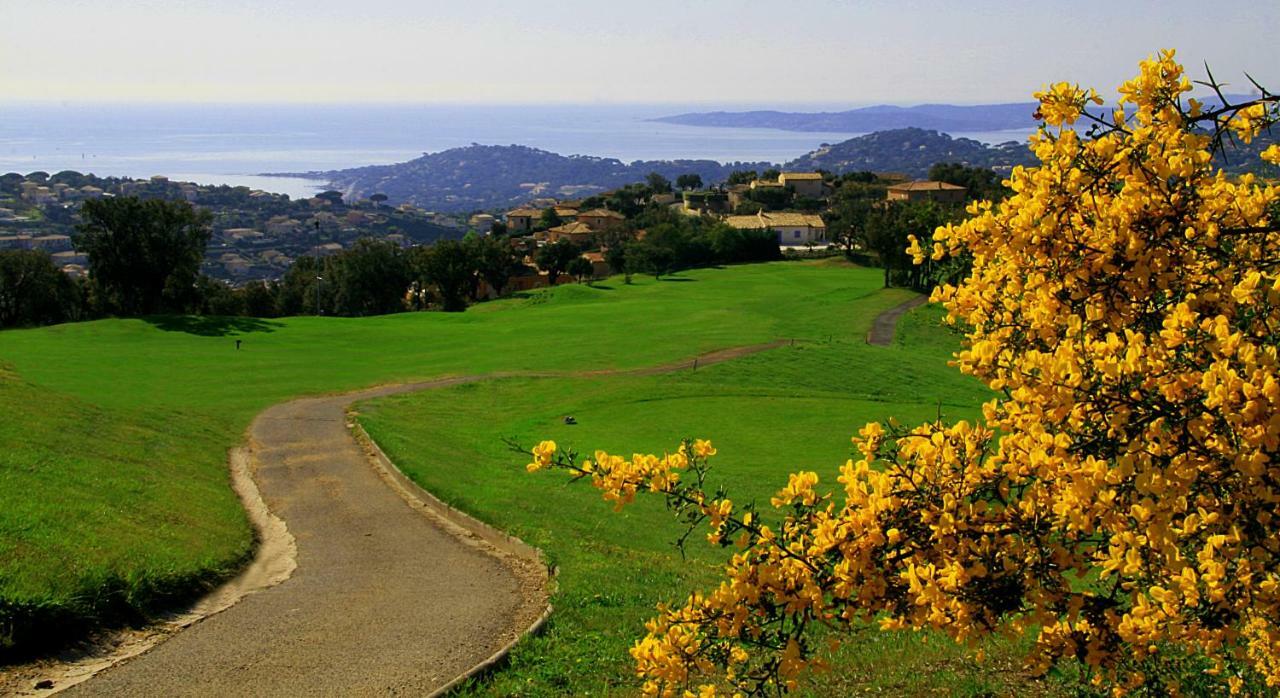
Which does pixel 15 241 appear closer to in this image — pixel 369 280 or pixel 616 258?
pixel 369 280

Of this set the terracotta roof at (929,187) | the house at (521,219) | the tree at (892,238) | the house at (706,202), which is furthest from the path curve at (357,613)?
the house at (521,219)

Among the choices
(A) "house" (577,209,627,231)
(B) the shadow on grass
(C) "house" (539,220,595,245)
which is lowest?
(C) "house" (539,220,595,245)

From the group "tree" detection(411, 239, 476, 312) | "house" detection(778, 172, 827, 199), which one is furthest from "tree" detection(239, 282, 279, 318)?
"house" detection(778, 172, 827, 199)

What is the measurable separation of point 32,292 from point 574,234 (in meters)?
74.1

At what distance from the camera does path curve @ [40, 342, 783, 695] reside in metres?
9.37

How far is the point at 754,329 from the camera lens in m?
49.3

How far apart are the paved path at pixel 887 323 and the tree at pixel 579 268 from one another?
37.8 meters

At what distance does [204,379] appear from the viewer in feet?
112

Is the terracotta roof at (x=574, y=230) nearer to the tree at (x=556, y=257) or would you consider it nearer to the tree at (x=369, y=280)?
the tree at (x=556, y=257)

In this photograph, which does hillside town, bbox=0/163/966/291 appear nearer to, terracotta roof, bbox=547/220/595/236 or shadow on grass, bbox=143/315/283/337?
terracotta roof, bbox=547/220/595/236

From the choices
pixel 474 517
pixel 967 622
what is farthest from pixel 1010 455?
pixel 474 517

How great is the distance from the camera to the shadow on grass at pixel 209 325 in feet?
149

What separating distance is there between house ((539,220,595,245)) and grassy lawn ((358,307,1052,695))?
7609 cm

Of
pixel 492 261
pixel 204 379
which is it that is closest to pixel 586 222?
pixel 492 261
